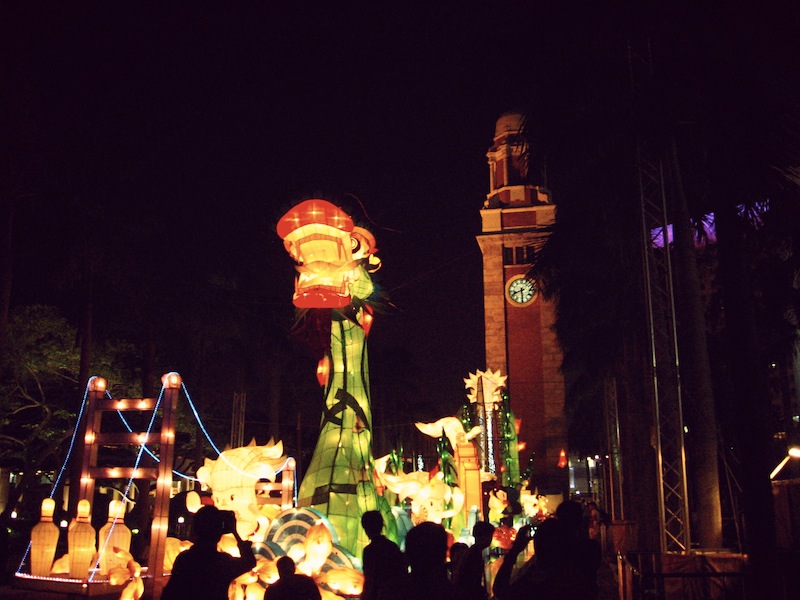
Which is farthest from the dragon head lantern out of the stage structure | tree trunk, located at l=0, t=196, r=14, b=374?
tree trunk, located at l=0, t=196, r=14, b=374

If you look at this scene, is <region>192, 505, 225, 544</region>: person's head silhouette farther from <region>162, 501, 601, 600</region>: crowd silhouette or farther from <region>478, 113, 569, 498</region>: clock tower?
<region>478, 113, 569, 498</region>: clock tower

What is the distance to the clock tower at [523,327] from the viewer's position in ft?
136

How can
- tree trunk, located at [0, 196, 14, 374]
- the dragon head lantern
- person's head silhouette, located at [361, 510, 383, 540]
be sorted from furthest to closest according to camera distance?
tree trunk, located at [0, 196, 14, 374]
the dragon head lantern
person's head silhouette, located at [361, 510, 383, 540]

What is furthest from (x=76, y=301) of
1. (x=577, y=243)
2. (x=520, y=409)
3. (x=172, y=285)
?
(x=520, y=409)

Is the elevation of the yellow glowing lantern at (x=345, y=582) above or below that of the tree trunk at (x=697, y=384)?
below

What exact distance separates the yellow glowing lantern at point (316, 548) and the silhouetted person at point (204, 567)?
504 cm

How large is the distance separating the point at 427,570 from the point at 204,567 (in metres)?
1.15

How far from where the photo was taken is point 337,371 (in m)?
11.4

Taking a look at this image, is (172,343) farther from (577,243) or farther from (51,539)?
(577,243)

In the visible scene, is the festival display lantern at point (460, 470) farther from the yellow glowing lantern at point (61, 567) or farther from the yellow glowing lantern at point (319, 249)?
the yellow glowing lantern at point (61, 567)

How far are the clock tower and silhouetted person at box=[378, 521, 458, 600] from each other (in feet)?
123

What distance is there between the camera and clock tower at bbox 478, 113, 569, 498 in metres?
41.5

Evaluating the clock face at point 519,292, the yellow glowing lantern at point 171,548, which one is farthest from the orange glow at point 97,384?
the clock face at point 519,292

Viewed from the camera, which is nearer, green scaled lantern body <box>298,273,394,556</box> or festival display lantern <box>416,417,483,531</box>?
green scaled lantern body <box>298,273,394,556</box>
